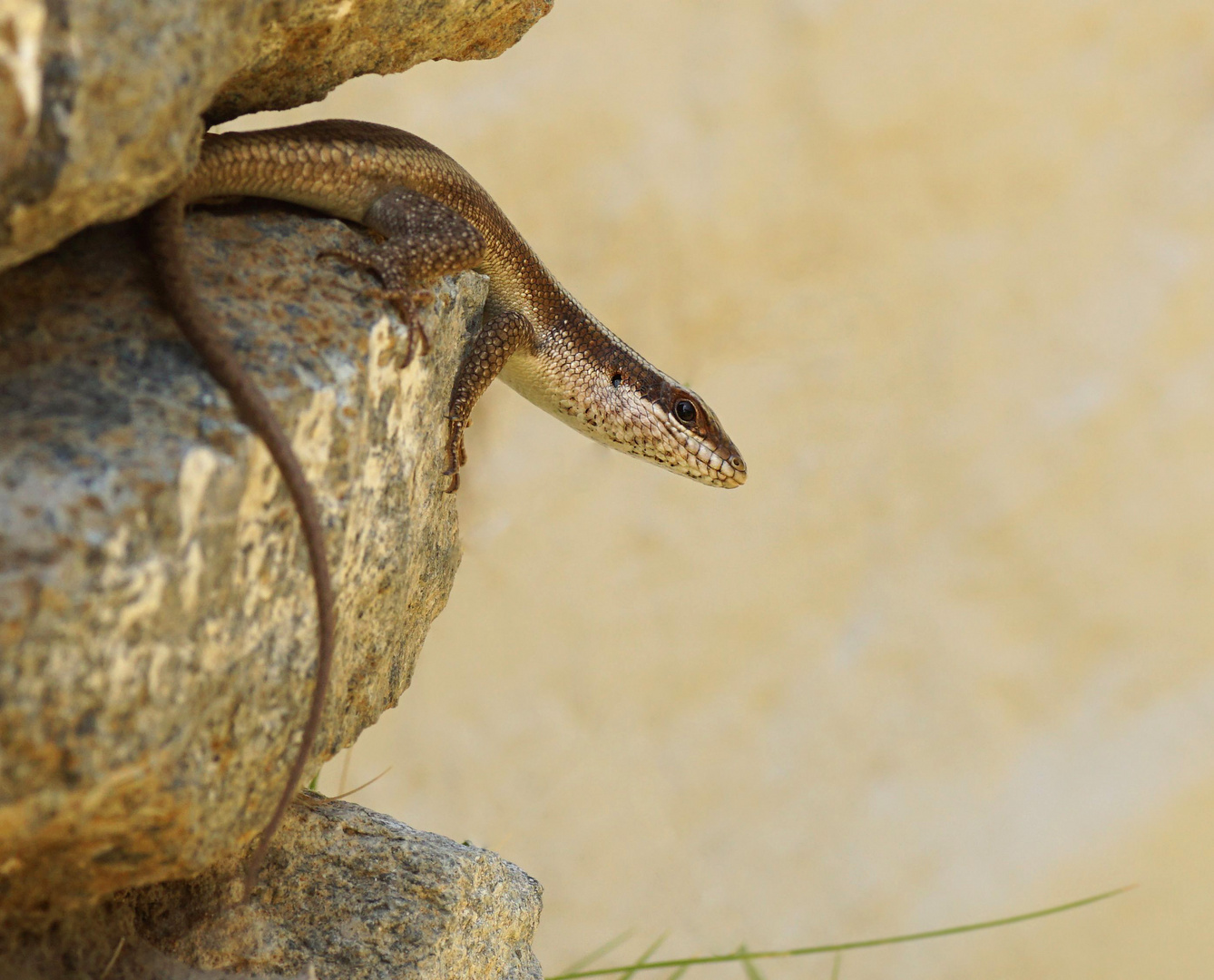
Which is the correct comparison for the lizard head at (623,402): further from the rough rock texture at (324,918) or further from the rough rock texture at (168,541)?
the rough rock texture at (324,918)

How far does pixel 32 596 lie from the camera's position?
4.94 ft

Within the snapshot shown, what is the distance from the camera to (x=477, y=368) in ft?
9.04

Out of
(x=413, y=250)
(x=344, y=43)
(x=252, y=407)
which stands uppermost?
(x=344, y=43)

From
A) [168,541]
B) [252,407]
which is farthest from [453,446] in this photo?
[168,541]

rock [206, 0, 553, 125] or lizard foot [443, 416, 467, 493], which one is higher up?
rock [206, 0, 553, 125]

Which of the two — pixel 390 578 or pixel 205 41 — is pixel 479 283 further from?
pixel 205 41

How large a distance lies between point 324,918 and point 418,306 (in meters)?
1.35

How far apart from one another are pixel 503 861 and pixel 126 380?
1684mm

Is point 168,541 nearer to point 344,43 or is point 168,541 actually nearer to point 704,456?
point 344,43

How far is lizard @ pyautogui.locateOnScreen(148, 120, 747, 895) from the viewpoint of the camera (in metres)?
1.89

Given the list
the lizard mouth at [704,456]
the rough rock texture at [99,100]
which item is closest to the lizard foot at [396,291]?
the rough rock texture at [99,100]

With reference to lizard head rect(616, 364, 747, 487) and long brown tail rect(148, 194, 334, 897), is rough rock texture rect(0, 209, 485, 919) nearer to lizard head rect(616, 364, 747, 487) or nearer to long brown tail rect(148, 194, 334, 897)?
long brown tail rect(148, 194, 334, 897)

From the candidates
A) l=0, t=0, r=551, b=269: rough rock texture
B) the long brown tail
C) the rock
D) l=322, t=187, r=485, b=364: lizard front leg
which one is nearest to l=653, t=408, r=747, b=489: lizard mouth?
l=322, t=187, r=485, b=364: lizard front leg

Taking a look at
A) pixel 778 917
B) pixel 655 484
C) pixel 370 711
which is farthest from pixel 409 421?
pixel 778 917
